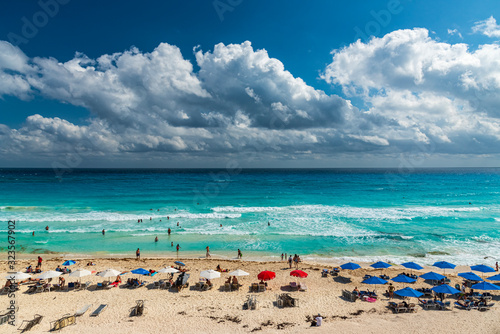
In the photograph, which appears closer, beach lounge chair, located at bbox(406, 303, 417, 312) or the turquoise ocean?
beach lounge chair, located at bbox(406, 303, 417, 312)

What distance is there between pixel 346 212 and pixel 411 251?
17609mm

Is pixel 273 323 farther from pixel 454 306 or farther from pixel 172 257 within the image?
pixel 172 257

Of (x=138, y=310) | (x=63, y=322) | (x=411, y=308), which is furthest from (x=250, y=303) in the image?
(x=63, y=322)

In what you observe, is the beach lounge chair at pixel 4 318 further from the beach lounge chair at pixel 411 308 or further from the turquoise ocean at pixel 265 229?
the beach lounge chair at pixel 411 308

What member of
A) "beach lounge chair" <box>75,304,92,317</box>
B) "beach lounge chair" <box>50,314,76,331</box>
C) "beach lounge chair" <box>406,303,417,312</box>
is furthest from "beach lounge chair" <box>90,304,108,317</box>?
"beach lounge chair" <box>406,303,417,312</box>

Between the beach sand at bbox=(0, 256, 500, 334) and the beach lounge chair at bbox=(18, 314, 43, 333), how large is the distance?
23cm

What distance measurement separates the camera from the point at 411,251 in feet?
83.6

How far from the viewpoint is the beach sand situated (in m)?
13.0

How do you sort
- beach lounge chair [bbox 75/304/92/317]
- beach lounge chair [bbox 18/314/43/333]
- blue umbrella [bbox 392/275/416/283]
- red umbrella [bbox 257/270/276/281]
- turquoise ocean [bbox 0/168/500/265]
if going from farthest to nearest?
1. turquoise ocean [bbox 0/168/500/265]
2. blue umbrella [bbox 392/275/416/283]
3. red umbrella [bbox 257/270/276/281]
4. beach lounge chair [bbox 75/304/92/317]
5. beach lounge chair [bbox 18/314/43/333]

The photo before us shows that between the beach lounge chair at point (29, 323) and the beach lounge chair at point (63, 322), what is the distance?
686 millimetres

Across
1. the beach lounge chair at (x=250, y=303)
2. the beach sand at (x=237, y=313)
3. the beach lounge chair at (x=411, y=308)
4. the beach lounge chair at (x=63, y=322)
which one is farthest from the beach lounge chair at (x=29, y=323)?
the beach lounge chair at (x=411, y=308)

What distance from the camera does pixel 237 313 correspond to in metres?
14.4

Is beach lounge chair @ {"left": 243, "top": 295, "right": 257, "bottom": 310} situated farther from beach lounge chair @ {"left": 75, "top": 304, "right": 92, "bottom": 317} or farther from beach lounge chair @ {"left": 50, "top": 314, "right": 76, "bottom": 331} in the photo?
beach lounge chair @ {"left": 50, "top": 314, "right": 76, "bottom": 331}

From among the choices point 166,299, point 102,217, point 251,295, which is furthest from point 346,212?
point 102,217
